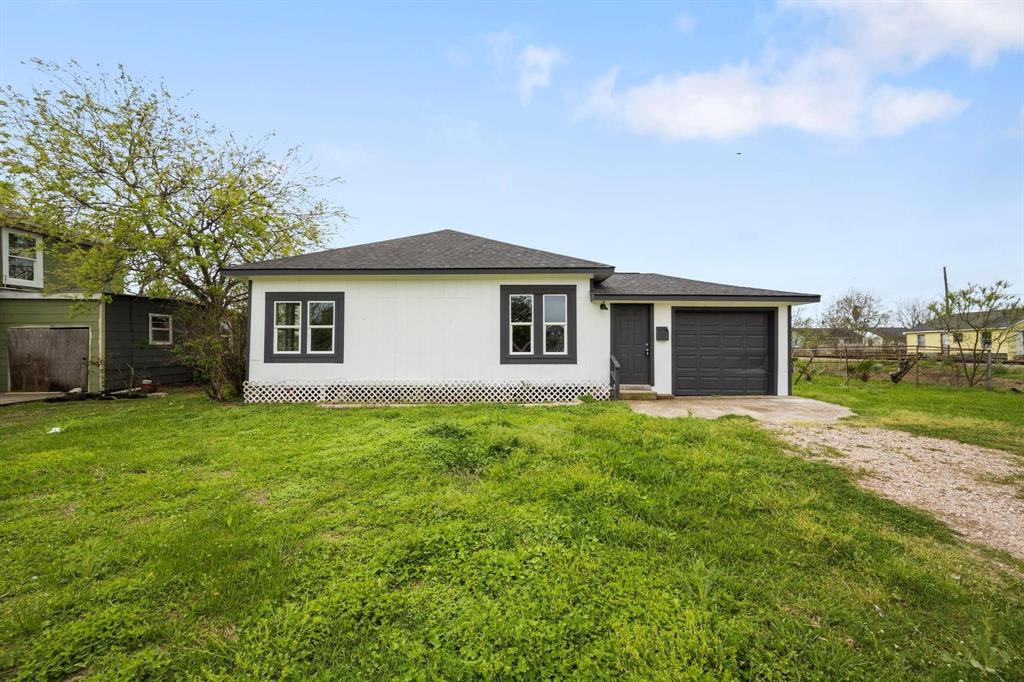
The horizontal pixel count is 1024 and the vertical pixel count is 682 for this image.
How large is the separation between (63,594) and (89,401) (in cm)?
1154

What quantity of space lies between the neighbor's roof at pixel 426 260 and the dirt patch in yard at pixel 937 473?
5063 mm

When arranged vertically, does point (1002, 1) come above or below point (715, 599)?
above

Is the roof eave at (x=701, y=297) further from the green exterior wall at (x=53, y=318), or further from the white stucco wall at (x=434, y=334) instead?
the green exterior wall at (x=53, y=318)

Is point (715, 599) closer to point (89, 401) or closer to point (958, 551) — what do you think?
point (958, 551)

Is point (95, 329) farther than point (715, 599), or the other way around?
point (95, 329)

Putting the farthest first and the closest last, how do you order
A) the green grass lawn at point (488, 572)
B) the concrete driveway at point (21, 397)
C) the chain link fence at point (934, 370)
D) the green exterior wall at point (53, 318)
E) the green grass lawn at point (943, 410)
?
1. the chain link fence at point (934, 370)
2. the green exterior wall at point (53, 318)
3. the concrete driveway at point (21, 397)
4. the green grass lawn at point (943, 410)
5. the green grass lawn at point (488, 572)

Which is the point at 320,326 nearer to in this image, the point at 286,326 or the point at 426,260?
the point at 286,326

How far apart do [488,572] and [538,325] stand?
6.96 metres

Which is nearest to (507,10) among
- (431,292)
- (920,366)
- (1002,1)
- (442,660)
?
(431,292)

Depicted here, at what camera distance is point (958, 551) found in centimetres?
277

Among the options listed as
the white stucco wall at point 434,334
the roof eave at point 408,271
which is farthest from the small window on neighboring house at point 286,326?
the roof eave at point 408,271

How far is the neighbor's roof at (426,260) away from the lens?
8828 mm

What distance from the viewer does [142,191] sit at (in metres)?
11.0

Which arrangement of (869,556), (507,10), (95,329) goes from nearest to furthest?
(869,556), (95,329), (507,10)
